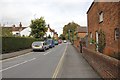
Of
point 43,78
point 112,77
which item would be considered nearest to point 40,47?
point 43,78

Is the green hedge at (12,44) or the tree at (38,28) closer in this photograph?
the green hedge at (12,44)

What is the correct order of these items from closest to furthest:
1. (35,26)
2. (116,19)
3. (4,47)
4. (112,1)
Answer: (116,19) < (112,1) < (4,47) < (35,26)

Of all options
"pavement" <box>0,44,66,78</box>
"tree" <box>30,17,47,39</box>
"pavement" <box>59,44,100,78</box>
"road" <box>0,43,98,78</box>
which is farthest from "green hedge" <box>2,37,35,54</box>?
"tree" <box>30,17,47,39</box>

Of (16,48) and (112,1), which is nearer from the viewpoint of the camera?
(112,1)

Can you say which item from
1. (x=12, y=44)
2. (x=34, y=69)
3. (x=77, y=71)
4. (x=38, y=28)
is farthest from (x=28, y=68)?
(x=38, y=28)

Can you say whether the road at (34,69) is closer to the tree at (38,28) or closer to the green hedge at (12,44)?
the green hedge at (12,44)

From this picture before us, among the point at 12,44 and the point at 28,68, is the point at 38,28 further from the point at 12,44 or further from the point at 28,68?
the point at 28,68

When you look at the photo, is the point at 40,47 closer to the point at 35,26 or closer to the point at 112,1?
the point at 112,1

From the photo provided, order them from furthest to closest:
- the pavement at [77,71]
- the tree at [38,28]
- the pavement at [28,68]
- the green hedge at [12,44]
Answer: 1. the tree at [38,28]
2. the green hedge at [12,44]
3. the pavement at [28,68]
4. the pavement at [77,71]

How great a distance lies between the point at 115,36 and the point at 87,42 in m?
13.8

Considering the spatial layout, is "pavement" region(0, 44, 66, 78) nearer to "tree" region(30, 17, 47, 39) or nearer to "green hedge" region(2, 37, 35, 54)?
"green hedge" region(2, 37, 35, 54)

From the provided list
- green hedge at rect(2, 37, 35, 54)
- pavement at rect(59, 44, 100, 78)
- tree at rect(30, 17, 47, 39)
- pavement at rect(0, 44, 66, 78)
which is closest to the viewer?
pavement at rect(59, 44, 100, 78)

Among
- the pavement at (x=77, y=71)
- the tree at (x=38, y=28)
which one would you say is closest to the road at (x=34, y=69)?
the pavement at (x=77, y=71)

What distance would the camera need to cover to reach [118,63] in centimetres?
788
